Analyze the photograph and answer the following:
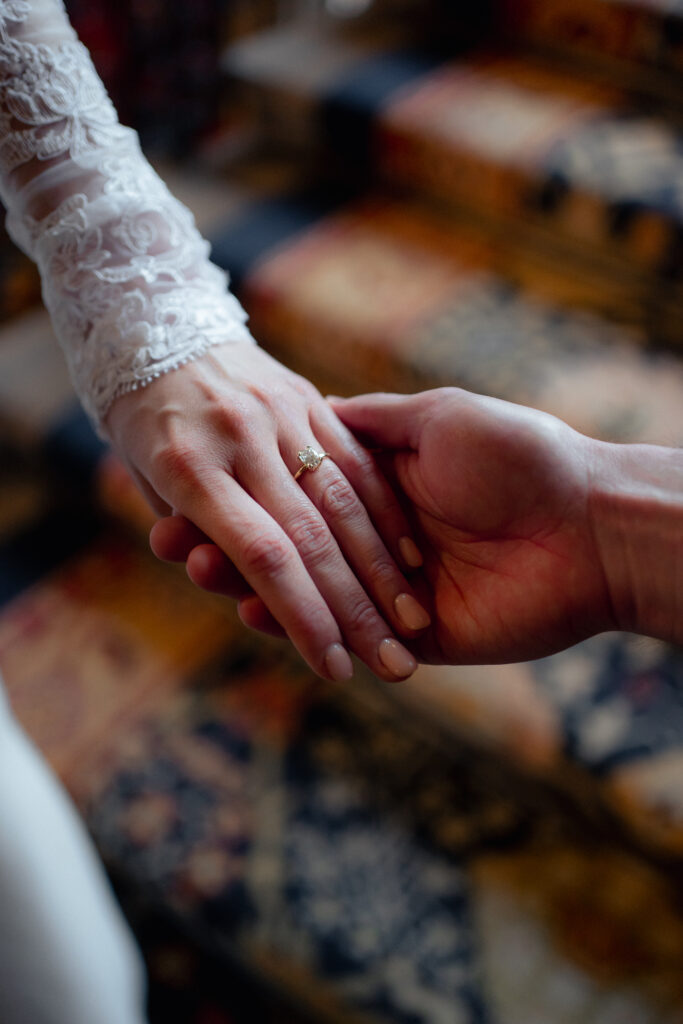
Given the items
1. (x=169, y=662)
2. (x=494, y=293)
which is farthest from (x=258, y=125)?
(x=169, y=662)

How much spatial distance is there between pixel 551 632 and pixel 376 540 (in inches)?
7.4

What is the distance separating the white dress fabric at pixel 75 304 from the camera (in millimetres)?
744

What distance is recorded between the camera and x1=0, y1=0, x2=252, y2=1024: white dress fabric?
744 mm

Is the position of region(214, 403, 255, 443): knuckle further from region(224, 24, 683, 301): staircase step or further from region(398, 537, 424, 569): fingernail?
region(224, 24, 683, 301): staircase step

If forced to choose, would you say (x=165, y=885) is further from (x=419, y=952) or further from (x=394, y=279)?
(x=394, y=279)

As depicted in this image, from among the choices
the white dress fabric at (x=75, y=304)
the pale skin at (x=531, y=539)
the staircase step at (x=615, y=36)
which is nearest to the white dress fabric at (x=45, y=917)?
the white dress fabric at (x=75, y=304)

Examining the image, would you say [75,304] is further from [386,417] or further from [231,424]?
[386,417]

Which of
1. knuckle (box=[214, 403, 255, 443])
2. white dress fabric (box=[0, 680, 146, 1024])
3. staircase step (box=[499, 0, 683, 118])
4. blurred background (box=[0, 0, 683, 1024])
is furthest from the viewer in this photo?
staircase step (box=[499, 0, 683, 118])

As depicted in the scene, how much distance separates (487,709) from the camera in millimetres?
1226

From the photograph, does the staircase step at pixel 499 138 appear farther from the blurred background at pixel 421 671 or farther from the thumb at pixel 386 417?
the thumb at pixel 386 417

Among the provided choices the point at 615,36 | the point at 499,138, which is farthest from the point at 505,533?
the point at 615,36

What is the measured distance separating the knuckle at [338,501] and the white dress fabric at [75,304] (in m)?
0.20

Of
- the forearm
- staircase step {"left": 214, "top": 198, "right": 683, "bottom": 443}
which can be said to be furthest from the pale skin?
staircase step {"left": 214, "top": 198, "right": 683, "bottom": 443}

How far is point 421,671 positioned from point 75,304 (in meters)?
0.71
